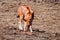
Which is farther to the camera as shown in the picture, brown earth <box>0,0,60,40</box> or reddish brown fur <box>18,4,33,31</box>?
reddish brown fur <box>18,4,33,31</box>

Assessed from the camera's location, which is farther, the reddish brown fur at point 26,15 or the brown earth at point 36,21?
the reddish brown fur at point 26,15

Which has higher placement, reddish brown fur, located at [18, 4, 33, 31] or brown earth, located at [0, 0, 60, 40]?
reddish brown fur, located at [18, 4, 33, 31]

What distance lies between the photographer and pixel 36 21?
35.9 feet

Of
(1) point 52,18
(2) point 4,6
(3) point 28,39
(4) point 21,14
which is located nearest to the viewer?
(3) point 28,39

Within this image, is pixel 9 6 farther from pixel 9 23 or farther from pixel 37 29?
pixel 37 29

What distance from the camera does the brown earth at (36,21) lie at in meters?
8.48

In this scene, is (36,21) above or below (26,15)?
below

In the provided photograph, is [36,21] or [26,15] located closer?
[26,15]

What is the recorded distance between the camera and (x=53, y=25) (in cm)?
1037

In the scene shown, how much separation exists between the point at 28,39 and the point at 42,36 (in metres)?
0.64

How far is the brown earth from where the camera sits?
848 centimetres

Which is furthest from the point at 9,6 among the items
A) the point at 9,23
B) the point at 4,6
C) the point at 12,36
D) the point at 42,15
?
the point at 12,36

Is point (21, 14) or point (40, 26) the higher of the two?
point (21, 14)

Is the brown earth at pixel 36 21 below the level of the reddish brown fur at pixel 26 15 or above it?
below
